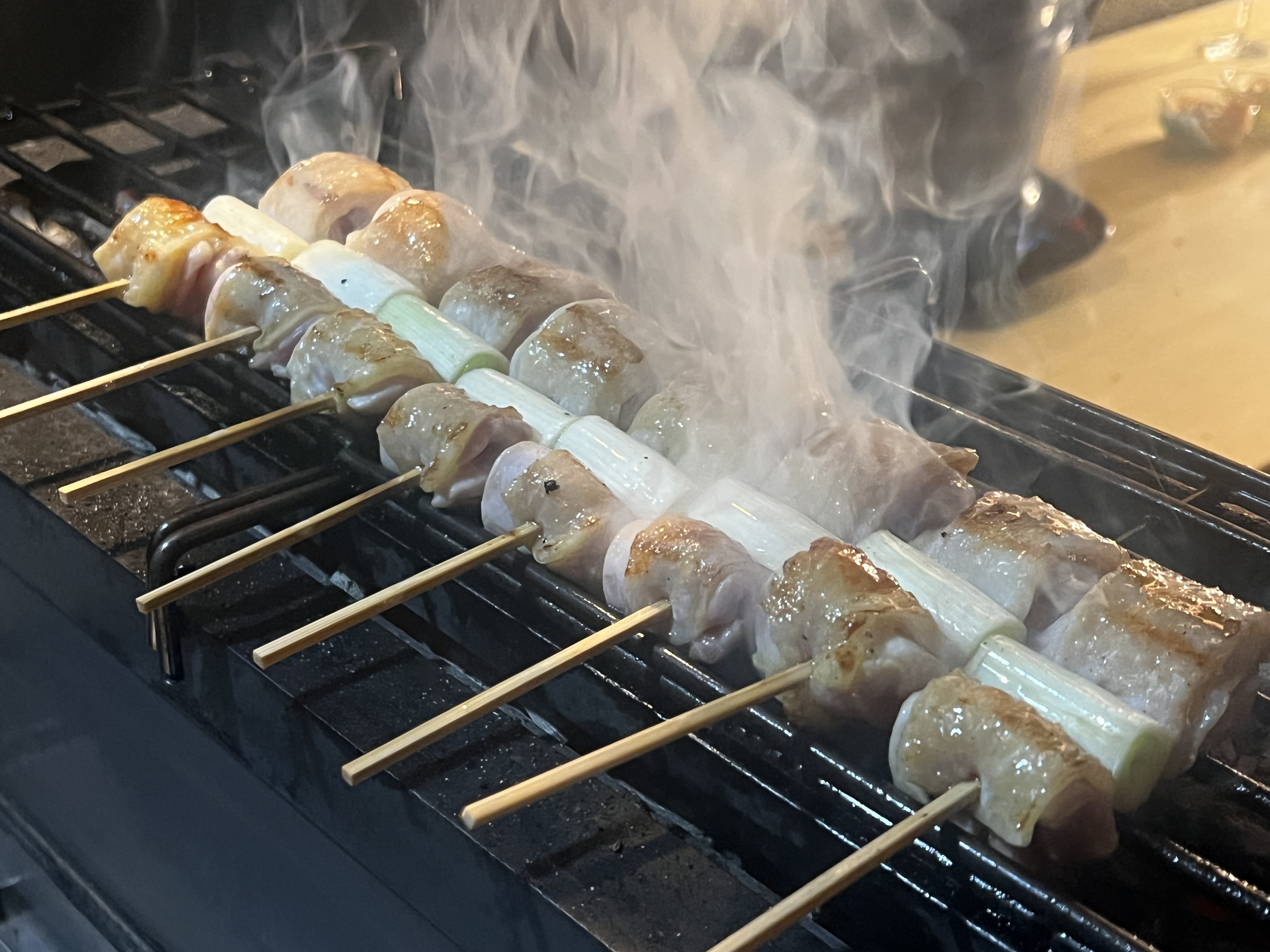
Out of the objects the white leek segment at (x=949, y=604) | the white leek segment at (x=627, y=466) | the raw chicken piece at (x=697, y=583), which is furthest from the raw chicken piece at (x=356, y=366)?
the white leek segment at (x=949, y=604)

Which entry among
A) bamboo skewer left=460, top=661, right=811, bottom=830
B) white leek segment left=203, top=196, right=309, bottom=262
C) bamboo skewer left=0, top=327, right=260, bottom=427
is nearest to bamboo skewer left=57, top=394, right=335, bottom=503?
bamboo skewer left=0, top=327, right=260, bottom=427

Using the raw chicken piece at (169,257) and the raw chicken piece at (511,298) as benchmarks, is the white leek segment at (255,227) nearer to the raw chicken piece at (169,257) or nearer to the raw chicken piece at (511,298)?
the raw chicken piece at (169,257)

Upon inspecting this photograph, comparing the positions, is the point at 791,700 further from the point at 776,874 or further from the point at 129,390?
the point at 129,390

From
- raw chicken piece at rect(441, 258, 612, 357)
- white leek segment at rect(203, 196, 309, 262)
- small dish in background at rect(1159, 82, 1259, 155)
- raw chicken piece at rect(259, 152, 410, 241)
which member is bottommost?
raw chicken piece at rect(441, 258, 612, 357)

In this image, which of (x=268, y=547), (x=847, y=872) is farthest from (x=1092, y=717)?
(x=268, y=547)

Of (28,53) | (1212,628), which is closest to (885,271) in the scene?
(1212,628)

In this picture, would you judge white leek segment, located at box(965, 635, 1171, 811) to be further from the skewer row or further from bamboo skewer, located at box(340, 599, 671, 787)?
bamboo skewer, located at box(340, 599, 671, 787)
